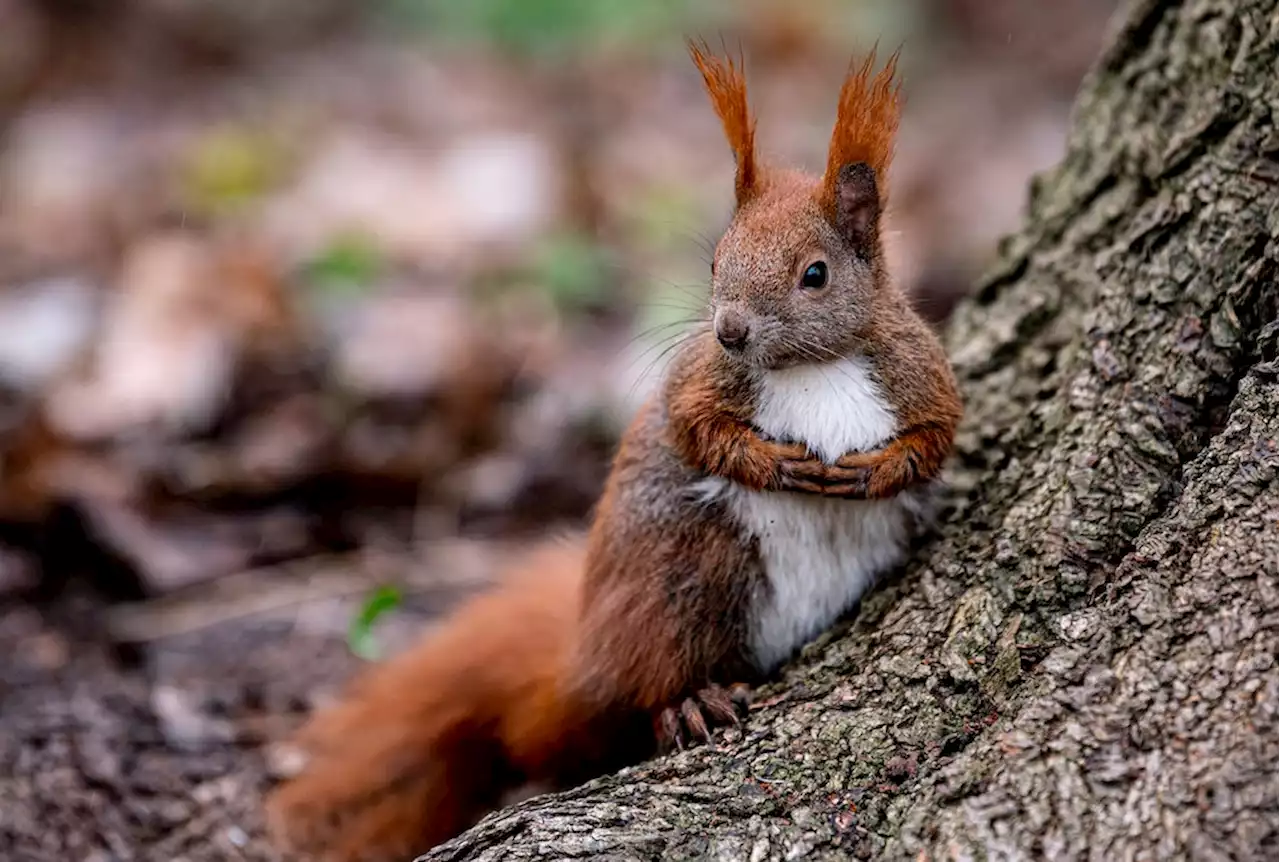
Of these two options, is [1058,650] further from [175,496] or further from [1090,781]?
[175,496]

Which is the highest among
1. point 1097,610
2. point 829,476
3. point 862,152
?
point 862,152

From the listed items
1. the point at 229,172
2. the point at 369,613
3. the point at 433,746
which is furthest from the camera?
the point at 229,172

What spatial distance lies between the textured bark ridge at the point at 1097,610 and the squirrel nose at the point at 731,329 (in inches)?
20.9

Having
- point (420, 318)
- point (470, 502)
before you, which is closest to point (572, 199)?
point (420, 318)

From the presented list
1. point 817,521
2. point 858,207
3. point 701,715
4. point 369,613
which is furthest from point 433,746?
point 858,207

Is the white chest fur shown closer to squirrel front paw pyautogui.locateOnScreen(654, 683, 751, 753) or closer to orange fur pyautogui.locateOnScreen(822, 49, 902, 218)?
squirrel front paw pyautogui.locateOnScreen(654, 683, 751, 753)

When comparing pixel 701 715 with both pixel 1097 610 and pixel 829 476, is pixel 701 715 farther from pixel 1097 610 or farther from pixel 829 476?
pixel 1097 610

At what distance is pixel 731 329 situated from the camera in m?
2.36

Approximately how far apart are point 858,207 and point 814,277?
0.50 feet

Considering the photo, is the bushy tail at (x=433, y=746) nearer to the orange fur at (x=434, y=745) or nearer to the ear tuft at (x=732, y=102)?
the orange fur at (x=434, y=745)

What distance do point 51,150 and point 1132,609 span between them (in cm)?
684

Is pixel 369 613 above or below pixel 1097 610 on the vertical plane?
above

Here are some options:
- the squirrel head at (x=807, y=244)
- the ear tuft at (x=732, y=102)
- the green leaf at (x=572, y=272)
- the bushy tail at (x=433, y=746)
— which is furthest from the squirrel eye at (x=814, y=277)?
the green leaf at (x=572, y=272)

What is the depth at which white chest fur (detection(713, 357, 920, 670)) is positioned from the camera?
2.49 meters
